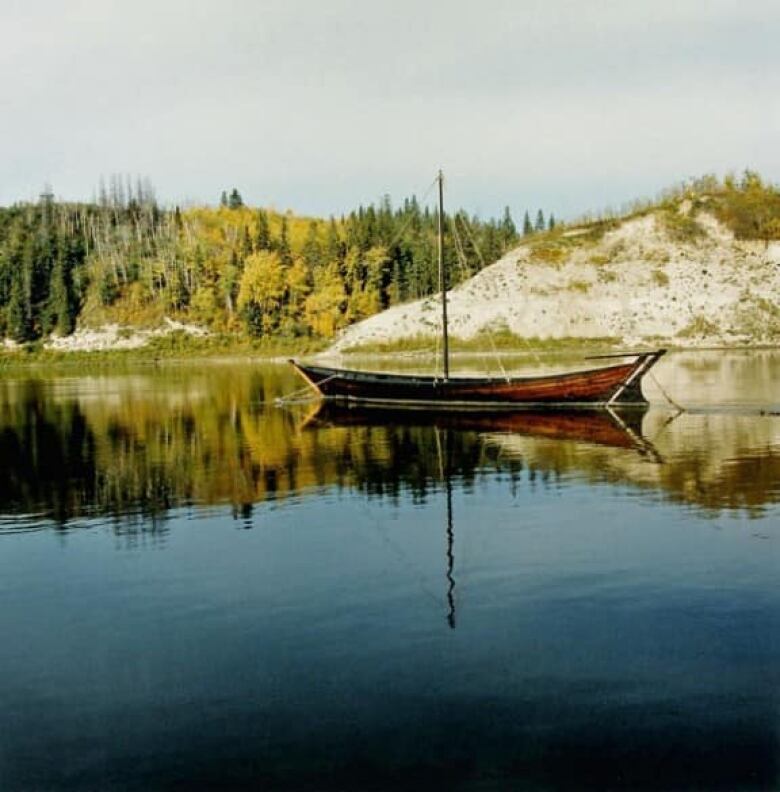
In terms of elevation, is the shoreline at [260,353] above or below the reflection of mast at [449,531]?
above

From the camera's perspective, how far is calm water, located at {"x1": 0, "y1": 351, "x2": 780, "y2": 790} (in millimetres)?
10859

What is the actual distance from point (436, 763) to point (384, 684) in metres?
2.32

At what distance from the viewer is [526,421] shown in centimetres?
4791

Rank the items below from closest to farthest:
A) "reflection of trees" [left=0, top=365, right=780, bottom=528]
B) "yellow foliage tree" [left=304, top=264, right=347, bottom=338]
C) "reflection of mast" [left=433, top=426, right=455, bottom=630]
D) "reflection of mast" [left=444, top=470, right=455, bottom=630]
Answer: "reflection of mast" [left=444, top=470, right=455, bottom=630] < "reflection of mast" [left=433, top=426, right=455, bottom=630] < "reflection of trees" [left=0, top=365, right=780, bottom=528] < "yellow foliage tree" [left=304, top=264, right=347, bottom=338]

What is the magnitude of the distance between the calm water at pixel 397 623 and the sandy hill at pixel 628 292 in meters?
105

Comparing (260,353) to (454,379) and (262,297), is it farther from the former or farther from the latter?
(454,379)

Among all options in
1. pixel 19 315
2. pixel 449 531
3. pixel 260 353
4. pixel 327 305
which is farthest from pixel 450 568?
pixel 19 315

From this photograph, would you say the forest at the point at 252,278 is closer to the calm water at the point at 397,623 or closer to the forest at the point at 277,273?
the forest at the point at 277,273

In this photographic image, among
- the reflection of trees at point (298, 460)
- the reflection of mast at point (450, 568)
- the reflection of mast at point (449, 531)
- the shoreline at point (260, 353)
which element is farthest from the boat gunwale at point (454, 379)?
the shoreline at point (260, 353)

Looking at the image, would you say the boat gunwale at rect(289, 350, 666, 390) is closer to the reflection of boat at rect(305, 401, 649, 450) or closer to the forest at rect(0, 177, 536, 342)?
the reflection of boat at rect(305, 401, 649, 450)

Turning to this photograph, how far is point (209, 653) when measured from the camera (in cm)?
1435

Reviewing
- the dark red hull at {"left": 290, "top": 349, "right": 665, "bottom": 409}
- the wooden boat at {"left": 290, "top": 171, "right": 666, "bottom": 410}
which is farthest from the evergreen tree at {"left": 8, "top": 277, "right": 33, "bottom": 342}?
→ the dark red hull at {"left": 290, "top": 349, "right": 665, "bottom": 409}

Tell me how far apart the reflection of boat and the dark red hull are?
2.38 ft

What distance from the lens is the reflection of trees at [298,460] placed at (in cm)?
2778
